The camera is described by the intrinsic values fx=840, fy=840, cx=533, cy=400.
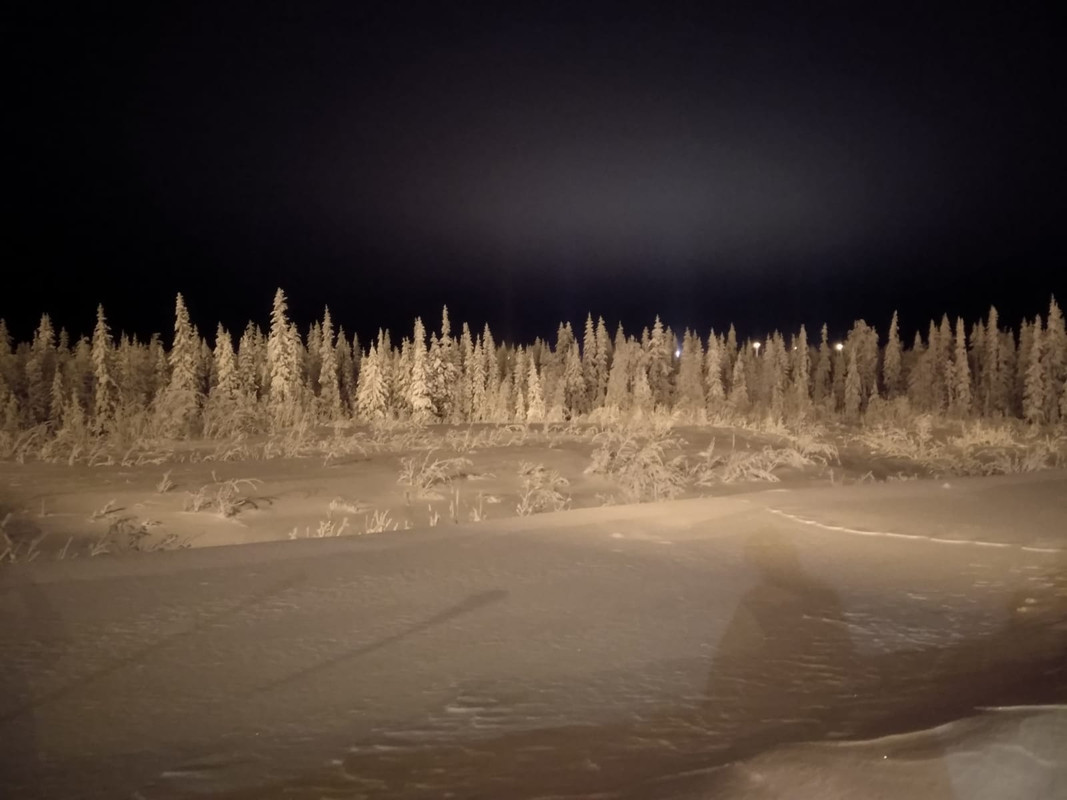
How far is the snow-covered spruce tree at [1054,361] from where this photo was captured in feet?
172

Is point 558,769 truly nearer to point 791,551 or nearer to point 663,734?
point 663,734

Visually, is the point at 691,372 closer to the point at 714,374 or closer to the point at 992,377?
the point at 714,374

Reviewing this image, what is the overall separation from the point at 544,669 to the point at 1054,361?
5777cm

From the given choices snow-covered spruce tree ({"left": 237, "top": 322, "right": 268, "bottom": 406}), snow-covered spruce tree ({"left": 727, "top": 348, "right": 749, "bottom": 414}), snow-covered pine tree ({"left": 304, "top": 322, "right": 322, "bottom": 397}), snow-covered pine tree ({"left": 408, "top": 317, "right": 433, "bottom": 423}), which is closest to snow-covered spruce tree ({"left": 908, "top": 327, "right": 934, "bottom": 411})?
snow-covered spruce tree ({"left": 727, "top": 348, "right": 749, "bottom": 414})

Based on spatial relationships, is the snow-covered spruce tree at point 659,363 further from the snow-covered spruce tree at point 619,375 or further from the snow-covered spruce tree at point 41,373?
the snow-covered spruce tree at point 41,373

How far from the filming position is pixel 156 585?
7.39 m

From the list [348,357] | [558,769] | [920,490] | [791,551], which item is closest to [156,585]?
[558,769]

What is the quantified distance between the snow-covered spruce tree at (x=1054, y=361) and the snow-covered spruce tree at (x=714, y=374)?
65.7ft

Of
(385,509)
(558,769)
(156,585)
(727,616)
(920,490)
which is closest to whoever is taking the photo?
(558,769)

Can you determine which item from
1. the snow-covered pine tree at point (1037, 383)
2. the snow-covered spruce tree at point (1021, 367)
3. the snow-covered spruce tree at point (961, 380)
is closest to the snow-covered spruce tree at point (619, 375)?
the snow-covered spruce tree at point (961, 380)

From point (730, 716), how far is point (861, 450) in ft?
74.8

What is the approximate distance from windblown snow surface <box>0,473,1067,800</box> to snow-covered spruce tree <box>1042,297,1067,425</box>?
50.3 meters

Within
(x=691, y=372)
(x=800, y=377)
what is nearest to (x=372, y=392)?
(x=691, y=372)

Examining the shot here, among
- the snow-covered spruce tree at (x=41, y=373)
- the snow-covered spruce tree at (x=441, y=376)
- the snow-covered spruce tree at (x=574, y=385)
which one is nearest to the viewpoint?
the snow-covered spruce tree at (x=441, y=376)
